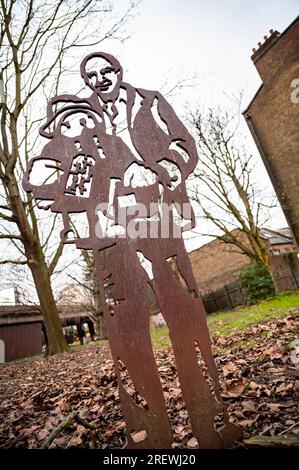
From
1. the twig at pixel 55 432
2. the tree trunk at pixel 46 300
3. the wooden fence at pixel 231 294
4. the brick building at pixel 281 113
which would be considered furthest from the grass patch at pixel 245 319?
the wooden fence at pixel 231 294

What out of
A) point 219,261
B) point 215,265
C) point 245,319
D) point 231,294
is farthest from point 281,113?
point 215,265

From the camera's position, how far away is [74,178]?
2.34 meters

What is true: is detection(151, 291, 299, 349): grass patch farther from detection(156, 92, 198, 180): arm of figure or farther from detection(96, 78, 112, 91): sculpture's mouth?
detection(96, 78, 112, 91): sculpture's mouth

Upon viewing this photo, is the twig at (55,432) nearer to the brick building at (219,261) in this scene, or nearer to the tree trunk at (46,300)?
the tree trunk at (46,300)

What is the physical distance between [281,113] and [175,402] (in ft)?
50.0

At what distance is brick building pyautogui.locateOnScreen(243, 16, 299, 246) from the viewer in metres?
14.0

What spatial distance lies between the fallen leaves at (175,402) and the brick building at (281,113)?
11.4 metres

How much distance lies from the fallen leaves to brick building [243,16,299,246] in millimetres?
11419

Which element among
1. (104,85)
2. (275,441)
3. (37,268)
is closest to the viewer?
(275,441)

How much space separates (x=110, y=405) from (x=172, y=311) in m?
1.76

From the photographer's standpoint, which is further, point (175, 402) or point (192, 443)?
point (175, 402)

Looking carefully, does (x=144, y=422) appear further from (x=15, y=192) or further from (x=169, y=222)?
(x=15, y=192)

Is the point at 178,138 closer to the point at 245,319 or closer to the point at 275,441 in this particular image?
the point at 275,441

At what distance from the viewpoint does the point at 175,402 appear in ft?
9.43
